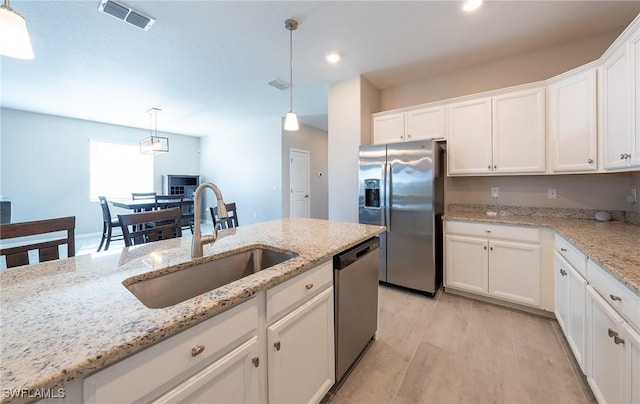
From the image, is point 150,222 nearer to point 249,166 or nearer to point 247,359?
point 247,359

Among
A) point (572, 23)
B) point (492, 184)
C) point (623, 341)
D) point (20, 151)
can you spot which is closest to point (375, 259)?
point (623, 341)

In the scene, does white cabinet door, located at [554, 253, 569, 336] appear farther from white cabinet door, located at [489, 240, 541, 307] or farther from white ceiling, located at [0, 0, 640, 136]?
white ceiling, located at [0, 0, 640, 136]

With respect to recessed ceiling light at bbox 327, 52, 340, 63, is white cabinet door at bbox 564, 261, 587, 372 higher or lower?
lower

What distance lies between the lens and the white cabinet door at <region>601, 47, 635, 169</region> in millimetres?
1662

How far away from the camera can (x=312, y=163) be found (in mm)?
6473

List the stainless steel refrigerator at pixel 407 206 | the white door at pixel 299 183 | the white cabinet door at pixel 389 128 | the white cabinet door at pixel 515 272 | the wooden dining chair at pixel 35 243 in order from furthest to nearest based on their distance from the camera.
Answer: the white door at pixel 299 183 < the white cabinet door at pixel 389 128 < the stainless steel refrigerator at pixel 407 206 < the white cabinet door at pixel 515 272 < the wooden dining chair at pixel 35 243

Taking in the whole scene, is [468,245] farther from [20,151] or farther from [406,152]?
[20,151]

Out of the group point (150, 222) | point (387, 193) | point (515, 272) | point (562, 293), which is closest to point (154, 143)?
point (150, 222)

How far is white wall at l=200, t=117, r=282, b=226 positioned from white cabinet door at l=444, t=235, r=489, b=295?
3763 mm

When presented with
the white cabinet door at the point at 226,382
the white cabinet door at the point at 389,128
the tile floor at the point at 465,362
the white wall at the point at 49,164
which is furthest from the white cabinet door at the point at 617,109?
the white wall at the point at 49,164

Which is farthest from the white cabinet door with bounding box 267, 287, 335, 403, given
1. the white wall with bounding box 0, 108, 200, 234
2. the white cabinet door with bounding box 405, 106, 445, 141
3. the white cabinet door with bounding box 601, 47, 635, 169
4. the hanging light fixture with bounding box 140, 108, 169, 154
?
the white wall with bounding box 0, 108, 200, 234

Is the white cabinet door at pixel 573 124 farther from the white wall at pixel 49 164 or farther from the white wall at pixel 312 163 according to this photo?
the white wall at pixel 49 164

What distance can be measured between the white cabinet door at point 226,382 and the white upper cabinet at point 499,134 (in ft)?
9.12

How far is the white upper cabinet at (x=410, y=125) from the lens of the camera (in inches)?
115
